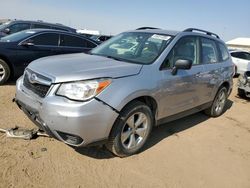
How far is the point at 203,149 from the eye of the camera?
4.52 m

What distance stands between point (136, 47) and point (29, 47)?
3789 millimetres

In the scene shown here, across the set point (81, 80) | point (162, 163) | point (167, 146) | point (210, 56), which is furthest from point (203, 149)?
point (81, 80)

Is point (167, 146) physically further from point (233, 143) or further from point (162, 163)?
point (233, 143)

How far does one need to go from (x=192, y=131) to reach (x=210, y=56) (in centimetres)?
155

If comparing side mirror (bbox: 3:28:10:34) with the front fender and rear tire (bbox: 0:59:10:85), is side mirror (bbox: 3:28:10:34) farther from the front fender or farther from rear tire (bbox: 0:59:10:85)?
the front fender

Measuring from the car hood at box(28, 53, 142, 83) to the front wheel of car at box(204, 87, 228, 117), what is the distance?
2.89m

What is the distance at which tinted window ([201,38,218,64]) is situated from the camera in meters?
5.30

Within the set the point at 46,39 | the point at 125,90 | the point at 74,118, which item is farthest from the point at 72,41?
the point at 74,118

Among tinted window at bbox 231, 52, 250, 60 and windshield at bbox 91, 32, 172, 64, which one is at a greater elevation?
windshield at bbox 91, 32, 172, 64

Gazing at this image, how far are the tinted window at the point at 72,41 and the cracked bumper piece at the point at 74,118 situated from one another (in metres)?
4.91

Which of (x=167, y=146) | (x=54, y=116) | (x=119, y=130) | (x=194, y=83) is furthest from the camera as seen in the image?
(x=194, y=83)

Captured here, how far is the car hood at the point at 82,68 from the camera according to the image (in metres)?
3.29

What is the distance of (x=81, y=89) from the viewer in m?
3.21

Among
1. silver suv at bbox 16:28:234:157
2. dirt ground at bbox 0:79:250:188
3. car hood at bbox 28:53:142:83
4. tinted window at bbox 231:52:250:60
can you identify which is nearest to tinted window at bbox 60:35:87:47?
silver suv at bbox 16:28:234:157
